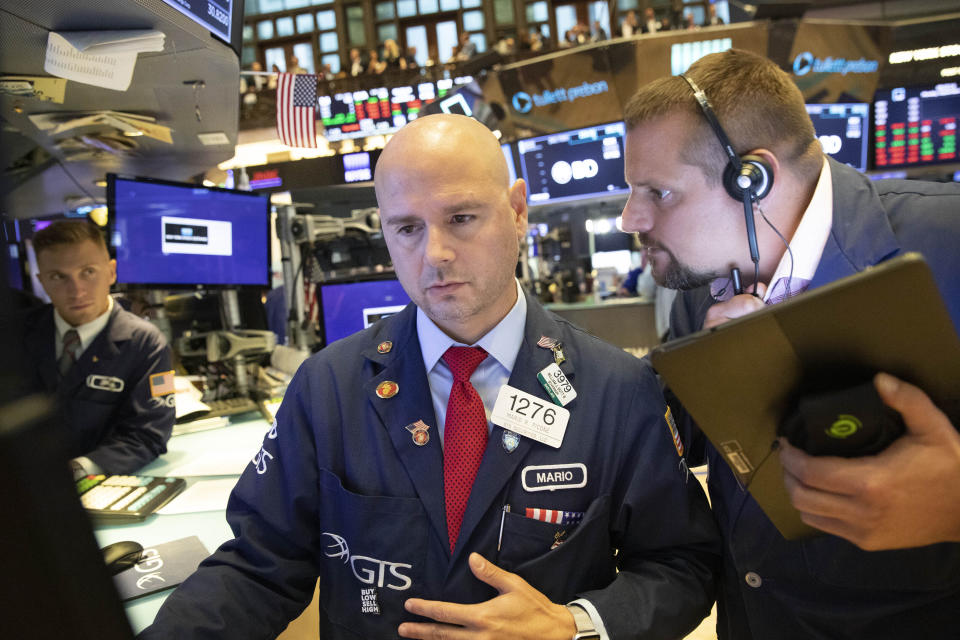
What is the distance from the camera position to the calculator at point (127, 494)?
142cm

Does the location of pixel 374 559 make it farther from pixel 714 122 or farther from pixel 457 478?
pixel 714 122

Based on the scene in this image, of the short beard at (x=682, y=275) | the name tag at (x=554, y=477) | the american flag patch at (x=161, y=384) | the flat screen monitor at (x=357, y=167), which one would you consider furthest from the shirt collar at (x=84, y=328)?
the short beard at (x=682, y=275)

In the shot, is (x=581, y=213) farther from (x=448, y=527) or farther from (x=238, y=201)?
(x=448, y=527)

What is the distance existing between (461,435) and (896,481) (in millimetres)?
643

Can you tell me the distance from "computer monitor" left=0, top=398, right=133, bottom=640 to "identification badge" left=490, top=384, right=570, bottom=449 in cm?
80

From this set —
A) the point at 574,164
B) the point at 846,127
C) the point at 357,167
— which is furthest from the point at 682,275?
the point at 846,127

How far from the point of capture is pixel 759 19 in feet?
13.7

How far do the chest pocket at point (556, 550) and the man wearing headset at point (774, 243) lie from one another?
30 cm

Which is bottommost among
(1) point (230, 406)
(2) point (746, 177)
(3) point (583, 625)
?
(3) point (583, 625)

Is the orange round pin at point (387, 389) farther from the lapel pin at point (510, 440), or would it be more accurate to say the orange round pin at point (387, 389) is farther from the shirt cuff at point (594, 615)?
the shirt cuff at point (594, 615)

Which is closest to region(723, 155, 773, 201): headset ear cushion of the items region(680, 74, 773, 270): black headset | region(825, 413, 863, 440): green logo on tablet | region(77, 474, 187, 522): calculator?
region(680, 74, 773, 270): black headset

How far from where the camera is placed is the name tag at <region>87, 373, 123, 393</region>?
6.49ft

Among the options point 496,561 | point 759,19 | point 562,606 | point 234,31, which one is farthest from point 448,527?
point 759,19

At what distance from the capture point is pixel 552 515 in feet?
3.37
